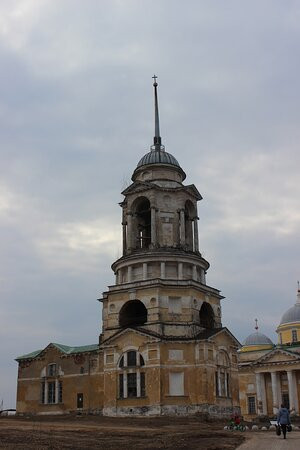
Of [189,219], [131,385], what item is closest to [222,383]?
[131,385]

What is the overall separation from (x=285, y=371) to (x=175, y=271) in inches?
1089

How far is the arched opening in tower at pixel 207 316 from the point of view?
2126 inches

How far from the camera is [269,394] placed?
73688 millimetres

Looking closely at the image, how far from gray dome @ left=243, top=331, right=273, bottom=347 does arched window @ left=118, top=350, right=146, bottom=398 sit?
40.9 meters

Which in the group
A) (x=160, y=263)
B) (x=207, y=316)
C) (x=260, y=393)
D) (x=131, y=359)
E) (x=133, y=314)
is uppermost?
(x=160, y=263)

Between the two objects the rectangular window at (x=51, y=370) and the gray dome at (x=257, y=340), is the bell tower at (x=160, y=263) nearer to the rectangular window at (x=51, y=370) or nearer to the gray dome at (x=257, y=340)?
the rectangular window at (x=51, y=370)

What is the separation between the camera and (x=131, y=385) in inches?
1897

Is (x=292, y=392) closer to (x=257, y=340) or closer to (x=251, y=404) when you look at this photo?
(x=251, y=404)

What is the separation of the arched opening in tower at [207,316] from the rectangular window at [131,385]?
9071 mm

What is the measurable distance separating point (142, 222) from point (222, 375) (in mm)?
17123

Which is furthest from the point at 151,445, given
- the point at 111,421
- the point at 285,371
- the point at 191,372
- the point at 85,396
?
the point at 285,371

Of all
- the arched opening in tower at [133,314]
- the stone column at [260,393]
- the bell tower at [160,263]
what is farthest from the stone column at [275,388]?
the arched opening in tower at [133,314]

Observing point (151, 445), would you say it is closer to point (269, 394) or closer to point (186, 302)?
point (186, 302)

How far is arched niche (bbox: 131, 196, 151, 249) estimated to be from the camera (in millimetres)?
56062
